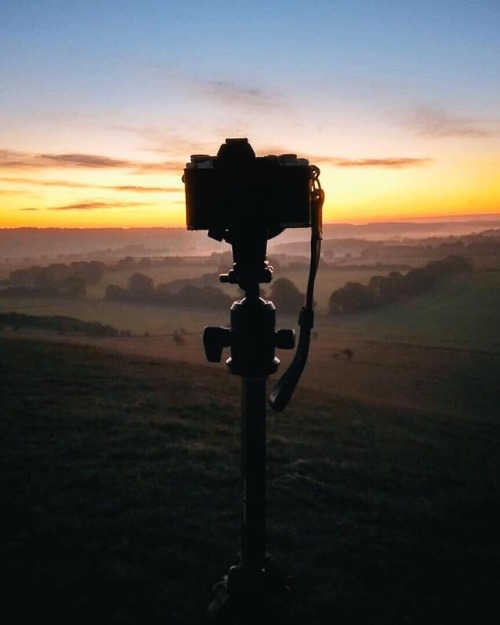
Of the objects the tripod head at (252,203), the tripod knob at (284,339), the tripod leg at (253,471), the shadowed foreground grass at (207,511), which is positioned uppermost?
the tripod head at (252,203)

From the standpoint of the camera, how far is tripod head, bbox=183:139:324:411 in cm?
192

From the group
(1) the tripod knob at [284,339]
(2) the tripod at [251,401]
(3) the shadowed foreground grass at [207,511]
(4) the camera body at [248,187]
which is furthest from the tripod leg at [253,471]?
(3) the shadowed foreground grass at [207,511]

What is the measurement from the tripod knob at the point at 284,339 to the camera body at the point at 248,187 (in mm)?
416

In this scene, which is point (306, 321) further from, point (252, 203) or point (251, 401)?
point (252, 203)

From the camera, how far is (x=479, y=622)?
11.9ft

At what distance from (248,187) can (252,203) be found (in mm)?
58

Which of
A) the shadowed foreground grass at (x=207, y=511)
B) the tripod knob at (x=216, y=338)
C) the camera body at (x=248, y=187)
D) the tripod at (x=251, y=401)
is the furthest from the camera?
the shadowed foreground grass at (x=207, y=511)

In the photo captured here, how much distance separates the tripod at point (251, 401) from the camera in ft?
6.64

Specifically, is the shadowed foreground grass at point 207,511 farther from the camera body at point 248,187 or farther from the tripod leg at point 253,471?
the camera body at point 248,187

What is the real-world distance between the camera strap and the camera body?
7 centimetres

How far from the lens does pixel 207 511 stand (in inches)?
195

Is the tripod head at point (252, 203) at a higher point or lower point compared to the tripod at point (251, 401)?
higher

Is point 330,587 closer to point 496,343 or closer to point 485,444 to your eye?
point 485,444

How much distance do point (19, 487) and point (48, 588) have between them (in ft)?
5.35
